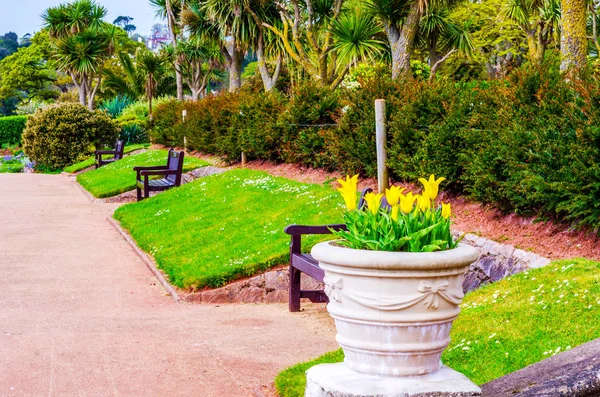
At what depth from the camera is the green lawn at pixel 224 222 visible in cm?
885

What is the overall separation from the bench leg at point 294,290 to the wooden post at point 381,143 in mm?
3560

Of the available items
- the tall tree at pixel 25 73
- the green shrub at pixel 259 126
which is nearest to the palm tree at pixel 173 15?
the green shrub at pixel 259 126

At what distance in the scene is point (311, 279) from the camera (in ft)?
27.3

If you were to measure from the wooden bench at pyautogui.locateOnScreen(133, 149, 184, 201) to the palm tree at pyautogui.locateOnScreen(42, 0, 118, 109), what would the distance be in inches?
1133

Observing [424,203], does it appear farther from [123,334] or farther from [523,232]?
[523,232]

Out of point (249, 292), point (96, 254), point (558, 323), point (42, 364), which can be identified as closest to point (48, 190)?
point (96, 254)

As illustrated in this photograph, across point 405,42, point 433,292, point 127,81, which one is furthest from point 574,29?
point 127,81

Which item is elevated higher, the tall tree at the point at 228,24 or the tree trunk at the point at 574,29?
the tall tree at the point at 228,24

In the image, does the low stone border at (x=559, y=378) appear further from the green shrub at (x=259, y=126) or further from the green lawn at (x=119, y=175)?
the green lawn at (x=119, y=175)

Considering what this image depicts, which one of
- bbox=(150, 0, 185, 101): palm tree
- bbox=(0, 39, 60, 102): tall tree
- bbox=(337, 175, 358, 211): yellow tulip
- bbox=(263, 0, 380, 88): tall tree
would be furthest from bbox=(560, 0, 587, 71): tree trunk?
bbox=(0, 39, 60, 102): tall tree

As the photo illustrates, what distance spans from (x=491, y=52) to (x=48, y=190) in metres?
22.6

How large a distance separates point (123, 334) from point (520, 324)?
3342mm

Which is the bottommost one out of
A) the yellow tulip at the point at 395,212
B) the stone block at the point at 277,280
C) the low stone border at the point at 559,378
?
the stone block at the point at 277,280

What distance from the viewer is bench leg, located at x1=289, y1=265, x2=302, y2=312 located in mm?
7676
